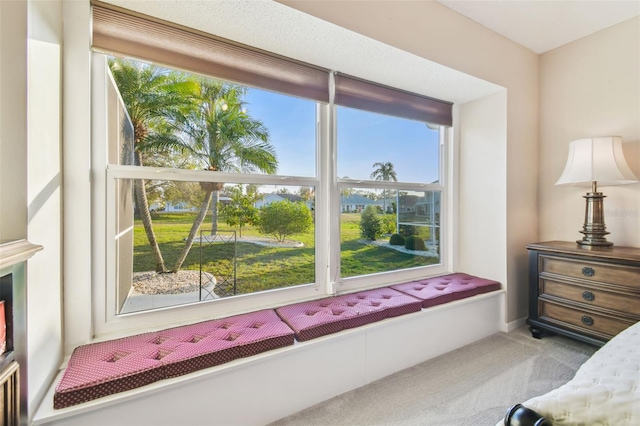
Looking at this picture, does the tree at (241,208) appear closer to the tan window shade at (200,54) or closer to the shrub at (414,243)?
the tan window shade at (200,54)

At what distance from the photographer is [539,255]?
7.43 feet

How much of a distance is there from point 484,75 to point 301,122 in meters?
1.55

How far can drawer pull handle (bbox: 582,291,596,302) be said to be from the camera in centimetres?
198

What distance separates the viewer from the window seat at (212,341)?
1.14 meters

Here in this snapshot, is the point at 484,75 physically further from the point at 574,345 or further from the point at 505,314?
the point at 574,345

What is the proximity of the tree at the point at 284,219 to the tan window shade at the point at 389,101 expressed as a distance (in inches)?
34.4

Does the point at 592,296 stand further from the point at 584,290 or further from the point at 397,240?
the point at 397,240

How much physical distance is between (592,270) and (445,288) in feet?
3.24

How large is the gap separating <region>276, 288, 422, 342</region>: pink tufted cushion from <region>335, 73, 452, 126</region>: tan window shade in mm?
1484

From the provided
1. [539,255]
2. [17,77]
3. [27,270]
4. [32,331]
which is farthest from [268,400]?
[539,255]

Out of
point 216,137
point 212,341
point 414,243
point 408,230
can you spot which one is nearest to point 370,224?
point 408,230

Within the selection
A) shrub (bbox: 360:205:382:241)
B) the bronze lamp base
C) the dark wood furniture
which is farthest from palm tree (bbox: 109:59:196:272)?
the bronze lamp base

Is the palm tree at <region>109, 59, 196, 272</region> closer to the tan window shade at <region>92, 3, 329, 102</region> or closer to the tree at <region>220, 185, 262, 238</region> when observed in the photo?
the tan window shade at <region>92, 3, 329, 102</region>

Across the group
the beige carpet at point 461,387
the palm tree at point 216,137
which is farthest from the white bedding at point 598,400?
the palm tree at point 216,137
